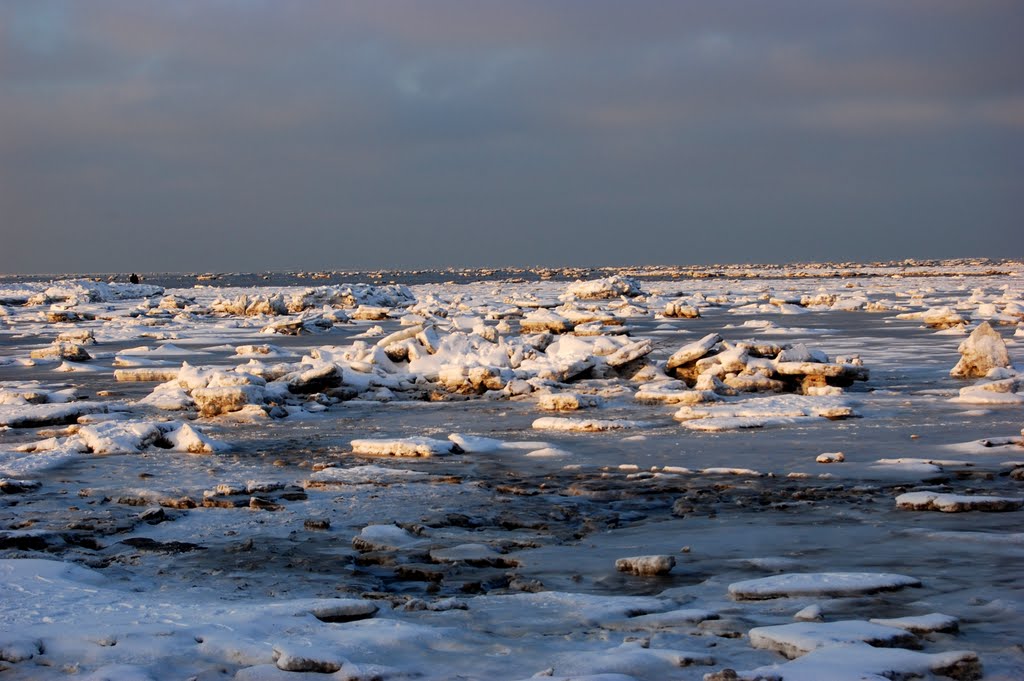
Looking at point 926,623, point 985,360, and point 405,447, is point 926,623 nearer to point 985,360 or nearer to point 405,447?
point 405,447

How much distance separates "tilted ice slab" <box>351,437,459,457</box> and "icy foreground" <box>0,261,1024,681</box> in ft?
0.08

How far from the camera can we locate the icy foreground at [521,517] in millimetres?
3703

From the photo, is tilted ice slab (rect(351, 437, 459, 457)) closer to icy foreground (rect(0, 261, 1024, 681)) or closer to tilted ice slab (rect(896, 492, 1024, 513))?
icy foreground (rect(0, 261, 1024, 681))

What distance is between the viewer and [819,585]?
430cm

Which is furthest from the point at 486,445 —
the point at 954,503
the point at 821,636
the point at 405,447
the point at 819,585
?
the point at 821,636

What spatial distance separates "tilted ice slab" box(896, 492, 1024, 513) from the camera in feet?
19.1

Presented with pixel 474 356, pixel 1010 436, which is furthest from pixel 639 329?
pixel 1010 436

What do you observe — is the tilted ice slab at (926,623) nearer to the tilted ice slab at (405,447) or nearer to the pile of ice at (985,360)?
the tilted ice slab at (405,447)

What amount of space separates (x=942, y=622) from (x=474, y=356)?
32.1 ft

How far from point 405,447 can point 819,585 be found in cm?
443

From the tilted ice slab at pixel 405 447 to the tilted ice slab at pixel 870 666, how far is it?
495 centimetres

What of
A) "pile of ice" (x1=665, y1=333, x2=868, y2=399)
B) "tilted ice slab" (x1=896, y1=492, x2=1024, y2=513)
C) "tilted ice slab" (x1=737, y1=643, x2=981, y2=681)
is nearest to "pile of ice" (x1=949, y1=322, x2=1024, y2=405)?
"pile of ice" (x1=665, y1=333, x2=868, y2=399)

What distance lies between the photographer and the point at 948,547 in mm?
5012

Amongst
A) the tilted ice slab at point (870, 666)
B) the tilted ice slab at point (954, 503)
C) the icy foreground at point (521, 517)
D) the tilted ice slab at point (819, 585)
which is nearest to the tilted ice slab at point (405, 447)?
the icy foreground at point (521, 517)
